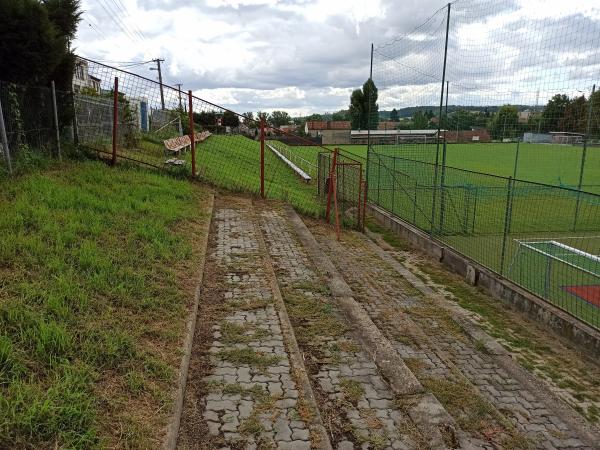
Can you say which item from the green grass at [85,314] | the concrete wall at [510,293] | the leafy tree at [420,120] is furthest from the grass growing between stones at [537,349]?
the leafy tree at [420,120]

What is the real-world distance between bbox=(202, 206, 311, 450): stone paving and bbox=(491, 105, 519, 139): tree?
24.0 feet

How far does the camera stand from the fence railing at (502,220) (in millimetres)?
7309

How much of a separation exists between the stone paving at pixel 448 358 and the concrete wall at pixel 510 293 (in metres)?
1.30

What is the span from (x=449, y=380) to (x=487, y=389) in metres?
0.41

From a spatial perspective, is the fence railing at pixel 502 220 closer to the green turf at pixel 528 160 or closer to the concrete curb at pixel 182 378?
the green turf at pixel 528 160

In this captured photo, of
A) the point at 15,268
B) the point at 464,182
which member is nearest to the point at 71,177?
the point at 15,268

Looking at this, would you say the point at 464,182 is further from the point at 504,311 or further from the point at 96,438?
the point at 96,438

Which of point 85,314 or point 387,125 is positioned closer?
point 85,314

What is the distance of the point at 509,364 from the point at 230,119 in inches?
411

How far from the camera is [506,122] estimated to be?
10.6m

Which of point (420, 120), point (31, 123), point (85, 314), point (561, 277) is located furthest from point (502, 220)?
point (31, 123)

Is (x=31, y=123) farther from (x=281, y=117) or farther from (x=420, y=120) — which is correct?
(x=281, y=117)

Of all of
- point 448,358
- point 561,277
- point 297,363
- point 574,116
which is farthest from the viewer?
point 574,116

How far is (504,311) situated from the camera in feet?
21.6
